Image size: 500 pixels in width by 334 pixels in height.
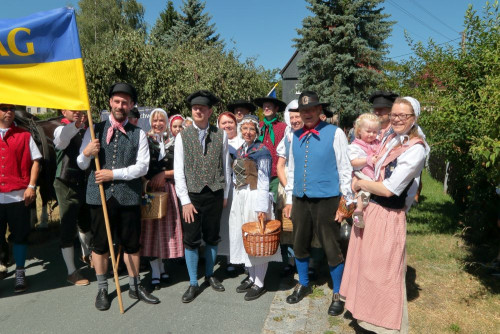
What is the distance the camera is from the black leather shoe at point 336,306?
352cm

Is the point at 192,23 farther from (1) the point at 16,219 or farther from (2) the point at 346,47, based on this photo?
(1) the point at 16,219

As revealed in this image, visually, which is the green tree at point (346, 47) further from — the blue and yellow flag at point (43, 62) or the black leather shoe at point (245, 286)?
the blue and yellow flag at point (43, 62)

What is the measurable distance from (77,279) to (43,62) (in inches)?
95.2

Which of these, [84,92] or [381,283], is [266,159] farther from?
[84,92]

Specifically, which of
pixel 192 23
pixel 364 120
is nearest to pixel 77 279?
pixel 364 120

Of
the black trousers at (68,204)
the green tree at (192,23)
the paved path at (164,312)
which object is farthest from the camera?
the green tree at (192,23)

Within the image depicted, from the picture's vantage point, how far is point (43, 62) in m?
3.49

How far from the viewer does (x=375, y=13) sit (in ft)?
68.7

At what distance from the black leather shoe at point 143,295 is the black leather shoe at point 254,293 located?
36.7 inches

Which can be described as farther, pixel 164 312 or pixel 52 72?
pixel 164 312

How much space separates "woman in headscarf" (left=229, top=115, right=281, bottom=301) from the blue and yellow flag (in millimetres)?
1651

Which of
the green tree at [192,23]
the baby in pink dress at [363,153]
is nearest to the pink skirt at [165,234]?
the baby in pink dress at [363,153]

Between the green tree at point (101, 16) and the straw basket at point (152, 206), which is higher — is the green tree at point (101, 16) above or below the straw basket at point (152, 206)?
above

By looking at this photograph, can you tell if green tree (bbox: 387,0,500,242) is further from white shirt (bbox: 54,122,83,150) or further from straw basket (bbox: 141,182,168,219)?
white shirt (bbox: 54,122,83,150)
